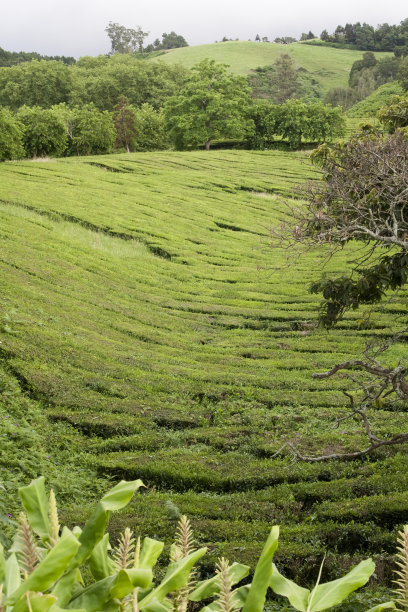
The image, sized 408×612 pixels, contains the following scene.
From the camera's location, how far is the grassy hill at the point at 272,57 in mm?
104175

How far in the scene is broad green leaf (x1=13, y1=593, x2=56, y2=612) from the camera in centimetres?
86

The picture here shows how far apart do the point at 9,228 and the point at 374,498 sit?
1674 cm

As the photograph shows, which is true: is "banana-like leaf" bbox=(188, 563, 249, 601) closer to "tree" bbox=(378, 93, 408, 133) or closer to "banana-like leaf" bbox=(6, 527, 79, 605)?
"banana-like leaf" bbox=(6, 527, 79, 605)

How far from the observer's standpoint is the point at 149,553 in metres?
1.21

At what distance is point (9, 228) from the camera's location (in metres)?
19.7

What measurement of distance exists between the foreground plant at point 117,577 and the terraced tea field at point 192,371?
448cm

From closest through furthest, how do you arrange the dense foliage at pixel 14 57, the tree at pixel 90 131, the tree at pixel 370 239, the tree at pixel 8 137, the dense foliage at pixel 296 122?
the tree at pixel 370 239 → the tree at pixel 8 137 → the tree at pixel 90 131 → the dense foliage at pixel 296 122 → the dense foliage at pixel 14 57

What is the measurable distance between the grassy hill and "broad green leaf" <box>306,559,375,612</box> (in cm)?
10516

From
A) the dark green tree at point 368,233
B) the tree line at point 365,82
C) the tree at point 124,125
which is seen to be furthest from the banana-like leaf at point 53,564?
the tree line at point 365,82

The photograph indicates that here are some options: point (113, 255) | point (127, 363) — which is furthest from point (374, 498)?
point (113, 255)

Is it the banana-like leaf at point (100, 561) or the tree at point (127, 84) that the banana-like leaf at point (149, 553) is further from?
the tree at point (127, 84)

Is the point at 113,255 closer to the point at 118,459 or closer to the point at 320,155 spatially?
the point at 320,155

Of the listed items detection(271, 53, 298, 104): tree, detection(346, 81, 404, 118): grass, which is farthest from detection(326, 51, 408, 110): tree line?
detection(346, 81, 404, 118): grass

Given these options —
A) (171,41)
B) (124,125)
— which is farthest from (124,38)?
(124,125)
